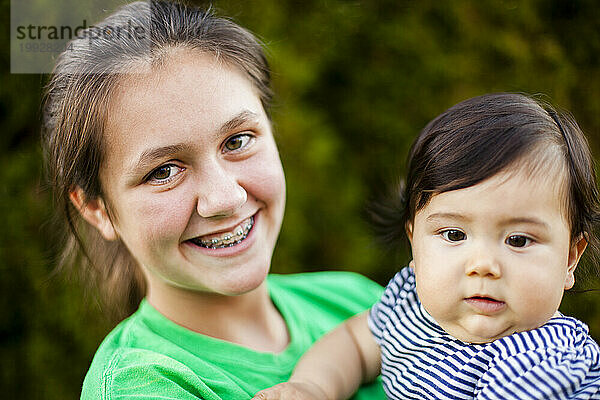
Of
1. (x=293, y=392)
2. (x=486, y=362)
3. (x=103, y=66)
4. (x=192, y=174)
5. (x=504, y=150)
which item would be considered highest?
(x=103, y=66)

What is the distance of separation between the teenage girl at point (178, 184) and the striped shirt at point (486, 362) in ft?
1.24

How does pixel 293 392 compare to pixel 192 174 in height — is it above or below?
below

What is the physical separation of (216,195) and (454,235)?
0.68m

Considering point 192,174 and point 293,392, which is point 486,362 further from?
point 192,174

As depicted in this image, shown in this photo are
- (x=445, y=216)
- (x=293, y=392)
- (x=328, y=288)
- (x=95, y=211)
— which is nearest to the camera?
(x=445, y=216)

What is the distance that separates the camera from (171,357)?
1942mm

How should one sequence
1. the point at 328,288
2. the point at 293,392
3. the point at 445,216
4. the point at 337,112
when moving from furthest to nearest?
the point at 337,112, the point at 328,288, the point at 293,392, the point at 445,216

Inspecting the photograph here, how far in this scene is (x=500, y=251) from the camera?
1570 mm

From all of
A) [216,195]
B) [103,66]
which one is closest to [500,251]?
[216,195]

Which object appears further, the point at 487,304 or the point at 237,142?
the point at 237,142

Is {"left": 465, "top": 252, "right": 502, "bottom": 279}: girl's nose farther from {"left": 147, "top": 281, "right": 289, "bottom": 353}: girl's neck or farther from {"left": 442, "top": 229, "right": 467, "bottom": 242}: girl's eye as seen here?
{"left": 147, "top": 281, "right": 289, "bottom": 353}: girl's neck

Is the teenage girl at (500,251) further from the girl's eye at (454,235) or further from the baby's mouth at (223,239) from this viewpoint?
the baby's mouth at (223,239)

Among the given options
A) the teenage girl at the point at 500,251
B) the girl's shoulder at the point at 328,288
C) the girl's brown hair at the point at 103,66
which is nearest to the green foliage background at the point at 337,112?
the girl's shoulder at the point at 328,288

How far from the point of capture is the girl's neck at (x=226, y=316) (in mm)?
2178
